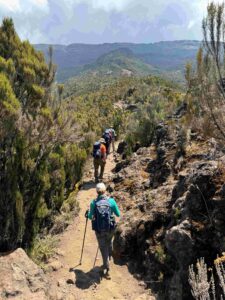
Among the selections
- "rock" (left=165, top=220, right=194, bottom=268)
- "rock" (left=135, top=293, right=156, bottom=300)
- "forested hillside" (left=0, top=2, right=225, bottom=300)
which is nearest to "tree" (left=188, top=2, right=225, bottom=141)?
"forested hillside" (left=0, top=2, right=225, bottom=300)

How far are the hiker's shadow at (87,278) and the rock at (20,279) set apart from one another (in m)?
0.79

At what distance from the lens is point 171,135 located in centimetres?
1137

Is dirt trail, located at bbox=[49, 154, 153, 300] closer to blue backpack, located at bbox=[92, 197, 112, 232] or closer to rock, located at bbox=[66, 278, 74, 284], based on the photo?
rock, located at bbox=[66, 278, 74, 284]

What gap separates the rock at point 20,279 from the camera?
16.8 feet

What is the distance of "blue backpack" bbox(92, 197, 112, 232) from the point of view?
6074 mm

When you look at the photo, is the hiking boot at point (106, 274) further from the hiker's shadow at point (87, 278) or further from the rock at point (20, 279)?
the rock at point (20, 279)

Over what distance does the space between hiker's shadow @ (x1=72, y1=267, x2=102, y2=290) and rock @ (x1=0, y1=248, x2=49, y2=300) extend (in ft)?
2.60

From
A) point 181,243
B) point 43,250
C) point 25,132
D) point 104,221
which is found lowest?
point 43,250

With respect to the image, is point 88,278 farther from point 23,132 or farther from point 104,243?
point 23,132

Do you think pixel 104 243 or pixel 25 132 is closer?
pixel 104 243

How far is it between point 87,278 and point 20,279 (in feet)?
4.88

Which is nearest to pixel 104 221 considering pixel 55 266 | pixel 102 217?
pixel 102 217

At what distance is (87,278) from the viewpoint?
641cm

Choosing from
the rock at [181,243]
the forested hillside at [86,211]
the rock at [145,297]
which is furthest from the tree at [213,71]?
the rock at [145,297]
